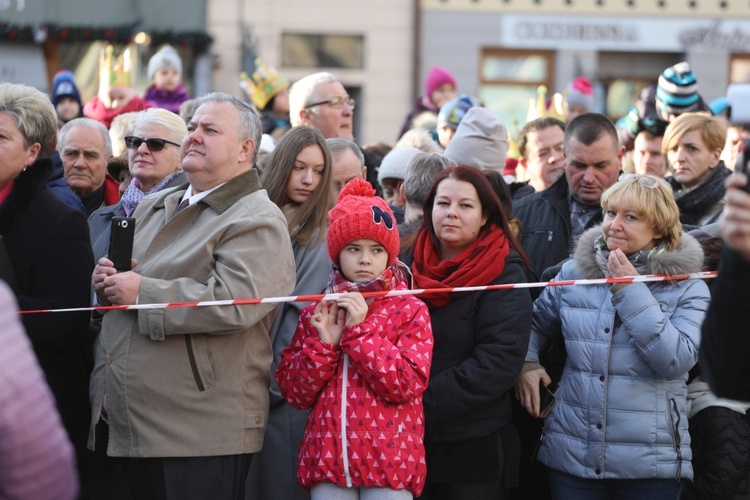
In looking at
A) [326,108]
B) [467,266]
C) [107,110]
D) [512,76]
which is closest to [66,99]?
[107,110]

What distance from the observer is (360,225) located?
445cm

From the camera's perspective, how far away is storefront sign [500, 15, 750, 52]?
668 inches

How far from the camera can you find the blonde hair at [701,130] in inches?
249

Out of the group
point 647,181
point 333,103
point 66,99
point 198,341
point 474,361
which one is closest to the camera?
point 198,341

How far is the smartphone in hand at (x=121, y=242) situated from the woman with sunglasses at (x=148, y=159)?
1062 mm

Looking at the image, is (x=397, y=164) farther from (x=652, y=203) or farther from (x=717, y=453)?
(x=717, y=453)

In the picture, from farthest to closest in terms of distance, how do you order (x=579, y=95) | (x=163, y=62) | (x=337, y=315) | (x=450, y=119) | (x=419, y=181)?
(x=579, y=95), (x=163, y=62), (x=450, y=119), (x=419, y=181), (x=337, y=315)

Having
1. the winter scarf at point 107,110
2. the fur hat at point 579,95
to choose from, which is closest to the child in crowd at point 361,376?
the winter scarf at point 107,110

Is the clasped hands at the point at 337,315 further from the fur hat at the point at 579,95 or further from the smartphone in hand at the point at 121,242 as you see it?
the fur hat at the point at 579,95

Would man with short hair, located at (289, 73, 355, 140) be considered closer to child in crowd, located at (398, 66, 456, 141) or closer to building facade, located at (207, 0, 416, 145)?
child in crowd, located at (398, 66, 456, 141)

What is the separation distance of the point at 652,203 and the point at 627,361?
0.68 m

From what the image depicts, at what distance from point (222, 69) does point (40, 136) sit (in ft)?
39.9

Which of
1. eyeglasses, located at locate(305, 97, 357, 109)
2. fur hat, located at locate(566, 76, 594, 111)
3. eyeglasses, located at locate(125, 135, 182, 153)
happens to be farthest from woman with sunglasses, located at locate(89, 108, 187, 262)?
fur hat, located at locate(566, 76, 594, 111)

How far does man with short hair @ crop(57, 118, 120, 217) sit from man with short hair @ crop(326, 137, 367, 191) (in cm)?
130
